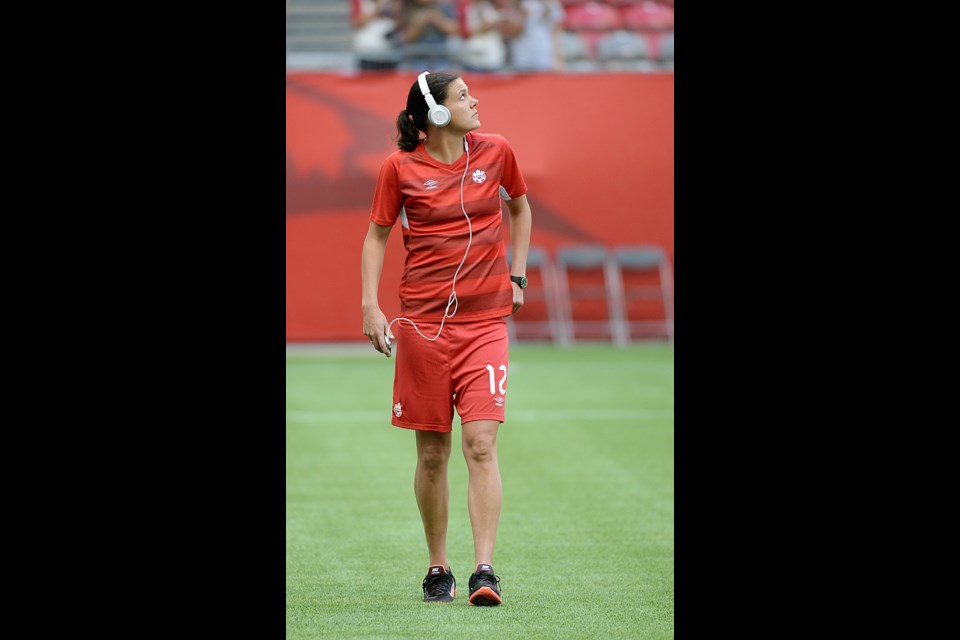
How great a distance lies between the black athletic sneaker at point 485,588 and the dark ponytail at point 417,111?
62.9 inches

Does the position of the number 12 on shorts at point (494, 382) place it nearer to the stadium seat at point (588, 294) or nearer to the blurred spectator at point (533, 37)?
the stadium seat at point (588, 294)

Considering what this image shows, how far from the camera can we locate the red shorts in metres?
5.71

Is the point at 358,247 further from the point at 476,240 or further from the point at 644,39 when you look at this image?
the point at 476,240

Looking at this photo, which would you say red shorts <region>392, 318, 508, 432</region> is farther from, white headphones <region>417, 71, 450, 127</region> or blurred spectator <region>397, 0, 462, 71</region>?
blurred spectator <region>397, 0, 462, 71</region>

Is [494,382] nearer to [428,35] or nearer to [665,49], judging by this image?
[428,35]

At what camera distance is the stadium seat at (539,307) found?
1784 centimetres

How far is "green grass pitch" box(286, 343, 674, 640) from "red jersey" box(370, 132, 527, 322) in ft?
3.70

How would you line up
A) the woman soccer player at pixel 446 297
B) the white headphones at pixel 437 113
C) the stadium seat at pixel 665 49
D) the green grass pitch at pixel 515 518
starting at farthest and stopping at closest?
the stadium seat at pixel 665 49, the woman soccer player at pixel 446 297, the white headphones at pixel 437 113, the green grass pitch at pixel 515 518

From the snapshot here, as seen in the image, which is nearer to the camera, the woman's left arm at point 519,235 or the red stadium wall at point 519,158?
the woman's left arm at point 519,235

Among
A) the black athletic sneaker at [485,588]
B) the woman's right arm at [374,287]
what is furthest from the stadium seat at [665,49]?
the black athletic sneaker at [485,588]

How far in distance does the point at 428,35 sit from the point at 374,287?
13.7m

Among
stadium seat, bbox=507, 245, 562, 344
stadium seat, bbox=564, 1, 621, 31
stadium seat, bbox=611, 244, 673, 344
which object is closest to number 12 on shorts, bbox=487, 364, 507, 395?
stadium seat, bbox=507, 245, 562, 344

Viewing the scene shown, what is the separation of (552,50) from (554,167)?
6.88 ft
